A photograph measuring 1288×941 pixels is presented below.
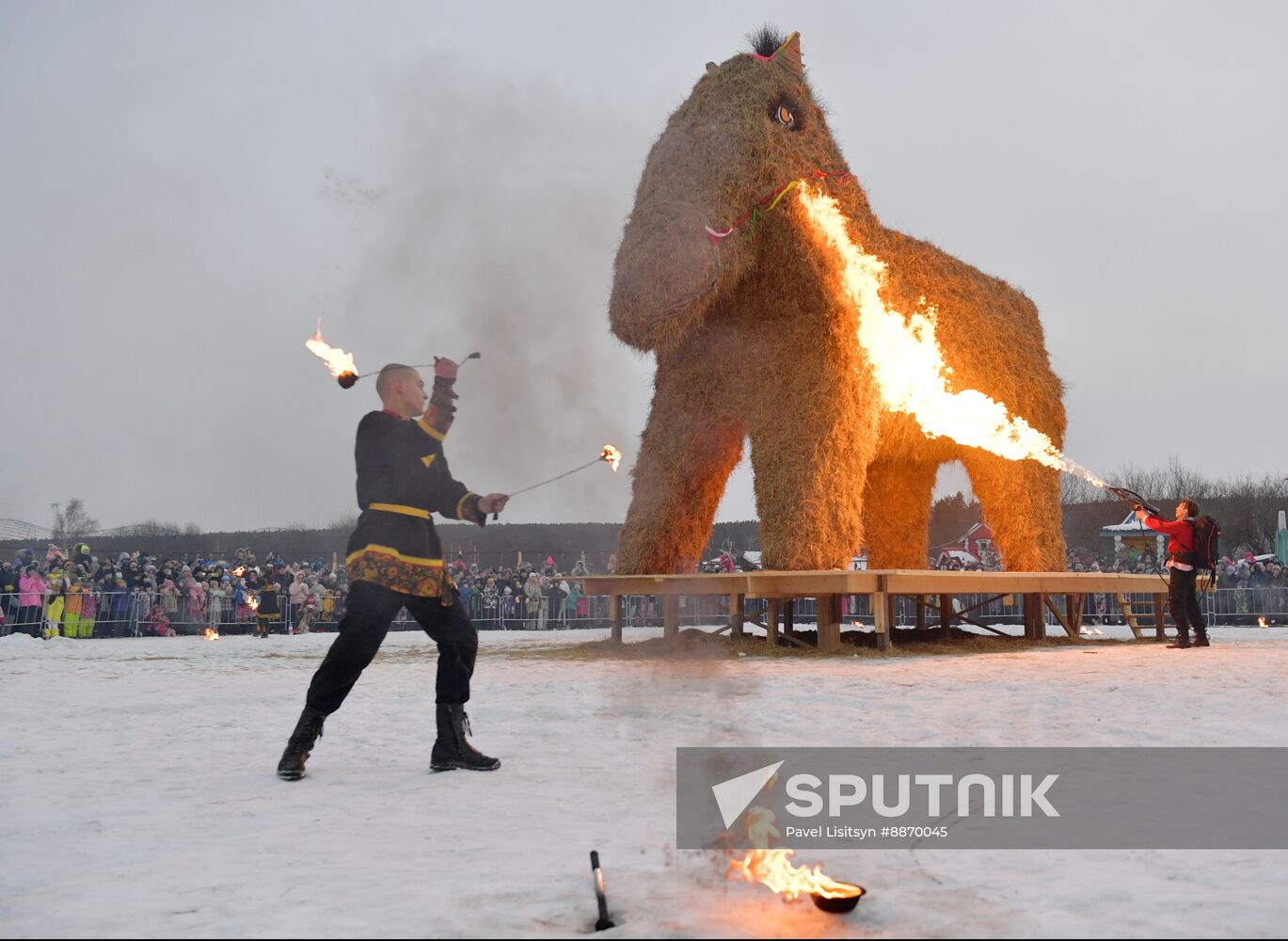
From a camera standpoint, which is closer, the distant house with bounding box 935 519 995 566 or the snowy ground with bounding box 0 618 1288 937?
the snowy ground with bounding box 0 618 1288 937

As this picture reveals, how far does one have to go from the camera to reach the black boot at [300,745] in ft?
16.1

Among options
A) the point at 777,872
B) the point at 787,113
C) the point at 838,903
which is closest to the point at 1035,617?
the point at 787,113

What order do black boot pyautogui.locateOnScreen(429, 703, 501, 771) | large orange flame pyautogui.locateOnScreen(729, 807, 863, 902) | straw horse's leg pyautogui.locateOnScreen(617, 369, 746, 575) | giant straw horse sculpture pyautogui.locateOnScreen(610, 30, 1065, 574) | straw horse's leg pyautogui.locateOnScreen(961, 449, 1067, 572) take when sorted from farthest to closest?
straw horse's leg pyautogui.locateOnScreen(961, 449, 1067, 572), straw horse's leg pyautogui.locateOnScreen(617, 369, 746, 575), giant straw horse sculpture pyautogui.locateOnScreen(610, 30, 1065, 574), black boot pyautogui.locateOnScreen(429, 703, 501, 771), large orange flame pyautogui.locateOnScreen(729, 807, 863, 902)

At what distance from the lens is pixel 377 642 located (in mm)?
5098

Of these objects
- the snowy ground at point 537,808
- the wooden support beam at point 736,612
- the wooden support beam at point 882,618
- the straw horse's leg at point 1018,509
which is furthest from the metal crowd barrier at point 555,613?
the snowy ground at point 537,808

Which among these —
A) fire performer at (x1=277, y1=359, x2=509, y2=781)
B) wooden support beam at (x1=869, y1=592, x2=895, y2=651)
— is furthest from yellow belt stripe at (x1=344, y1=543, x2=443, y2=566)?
wooden support beam at (x1=869, y1=592, x2=895, y2=651)

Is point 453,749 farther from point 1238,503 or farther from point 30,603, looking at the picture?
point 1238,503

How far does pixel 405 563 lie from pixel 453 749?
A: 0.93 metres

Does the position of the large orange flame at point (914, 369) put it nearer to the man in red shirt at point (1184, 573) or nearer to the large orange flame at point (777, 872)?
the man in red shirt at point (1184, 573)

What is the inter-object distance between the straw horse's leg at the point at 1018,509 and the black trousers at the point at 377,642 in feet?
30.8

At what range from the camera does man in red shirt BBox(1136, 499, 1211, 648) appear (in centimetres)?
1112

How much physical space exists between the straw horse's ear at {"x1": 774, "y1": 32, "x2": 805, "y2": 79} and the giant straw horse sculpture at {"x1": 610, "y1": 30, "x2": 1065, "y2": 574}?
0.02 metres

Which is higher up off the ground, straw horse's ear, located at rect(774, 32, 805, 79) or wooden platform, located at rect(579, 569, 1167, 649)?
straw horse's ear, located at rect(774, 32, 805, 79)

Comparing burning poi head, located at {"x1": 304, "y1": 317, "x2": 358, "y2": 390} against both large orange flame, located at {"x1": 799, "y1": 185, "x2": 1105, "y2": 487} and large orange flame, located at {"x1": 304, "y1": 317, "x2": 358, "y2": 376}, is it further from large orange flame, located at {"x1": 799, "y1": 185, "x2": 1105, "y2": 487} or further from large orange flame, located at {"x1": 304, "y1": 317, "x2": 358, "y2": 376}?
large orange flame, located at {"x1": 799, "y1": 185, "x2": 1105, "y2": 487}
